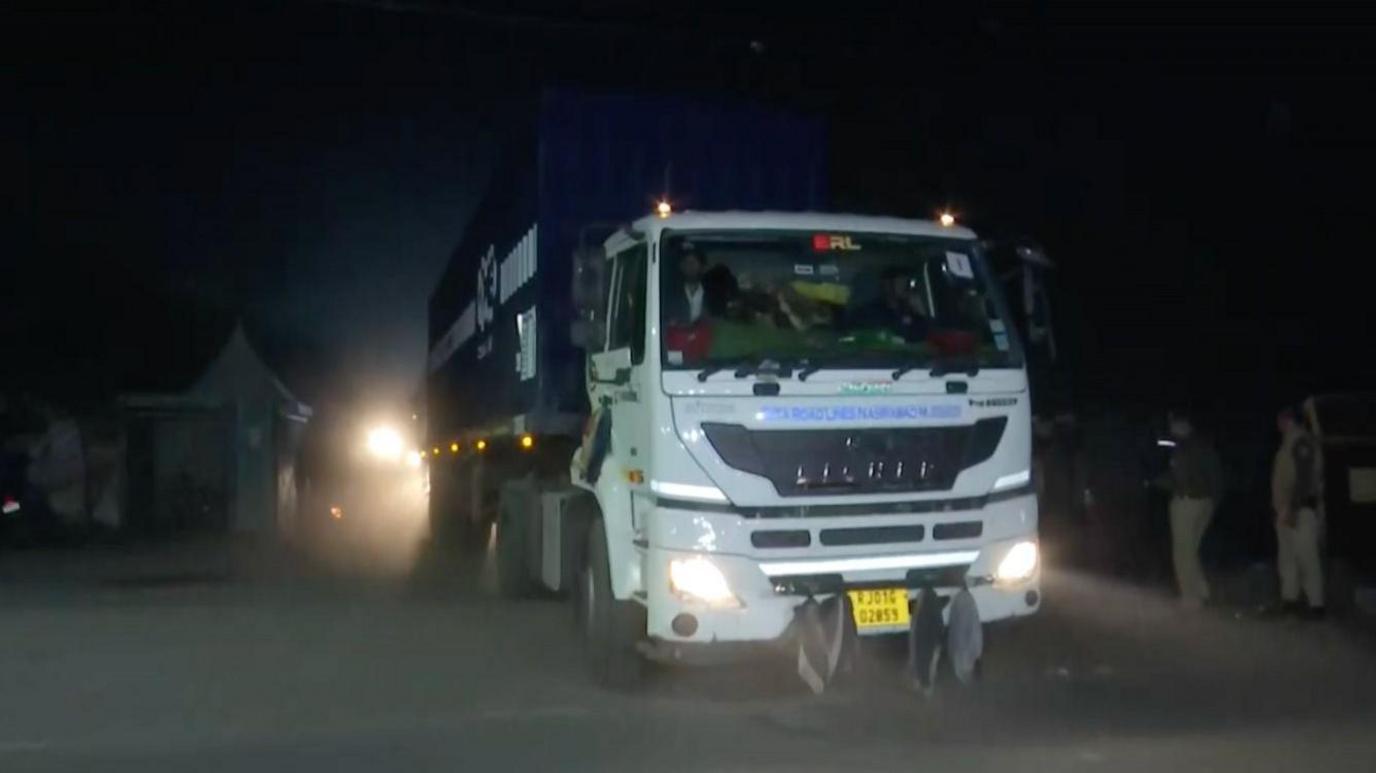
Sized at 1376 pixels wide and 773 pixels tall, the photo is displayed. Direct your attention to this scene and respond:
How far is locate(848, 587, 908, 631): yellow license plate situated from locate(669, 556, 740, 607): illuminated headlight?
27.7 inches

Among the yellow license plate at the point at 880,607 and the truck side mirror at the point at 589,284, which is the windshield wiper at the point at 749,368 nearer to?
the yellow license plate at the point at 880,607

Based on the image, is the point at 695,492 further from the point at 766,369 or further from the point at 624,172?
the point at 624,172

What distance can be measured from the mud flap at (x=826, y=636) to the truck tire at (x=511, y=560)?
5.78 meters

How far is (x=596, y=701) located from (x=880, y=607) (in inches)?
81.4

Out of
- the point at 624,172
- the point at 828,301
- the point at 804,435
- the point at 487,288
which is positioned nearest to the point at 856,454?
the point at 804,435

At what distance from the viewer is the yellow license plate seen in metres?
9.77

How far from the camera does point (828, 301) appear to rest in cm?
1050

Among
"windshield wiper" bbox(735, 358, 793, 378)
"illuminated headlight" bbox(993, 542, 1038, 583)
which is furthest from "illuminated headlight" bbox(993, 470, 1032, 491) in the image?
"windshield wiper" bbox(735, 358, 793, 378)

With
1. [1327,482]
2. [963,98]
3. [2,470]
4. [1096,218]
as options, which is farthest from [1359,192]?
[2,470]

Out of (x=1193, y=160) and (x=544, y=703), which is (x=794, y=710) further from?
(x=1193, y=160)

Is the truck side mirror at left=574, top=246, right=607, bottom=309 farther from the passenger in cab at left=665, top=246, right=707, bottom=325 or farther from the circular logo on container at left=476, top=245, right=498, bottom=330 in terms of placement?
the circular logo on container at left=476, top=245, right=498, bottom=330

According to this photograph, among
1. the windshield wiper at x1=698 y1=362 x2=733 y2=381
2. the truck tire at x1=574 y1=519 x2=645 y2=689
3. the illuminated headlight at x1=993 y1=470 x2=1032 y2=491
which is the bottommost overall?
the truck tire at x1=574 y1=519 x2=645 y2=689

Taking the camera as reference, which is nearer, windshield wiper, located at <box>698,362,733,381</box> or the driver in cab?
windshield wiper, located at <box>698,362,733,381</box>

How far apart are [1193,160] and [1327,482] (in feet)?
35.7
